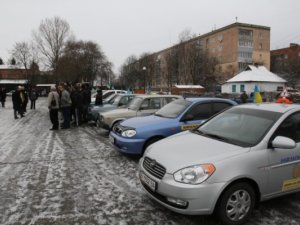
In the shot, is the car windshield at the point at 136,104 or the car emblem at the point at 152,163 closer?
the car emblem at the point at 152,163

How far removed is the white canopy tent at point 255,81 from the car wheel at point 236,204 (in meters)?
44.6

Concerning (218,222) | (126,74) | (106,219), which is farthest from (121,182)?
(126,74)

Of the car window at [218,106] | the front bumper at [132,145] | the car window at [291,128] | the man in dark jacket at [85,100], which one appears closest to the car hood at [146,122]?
the front bumper at [132,145]

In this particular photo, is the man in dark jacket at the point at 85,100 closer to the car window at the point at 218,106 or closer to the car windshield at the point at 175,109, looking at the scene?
the car windshield at the point at 175,109

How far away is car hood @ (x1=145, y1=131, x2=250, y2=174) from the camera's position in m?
3.62

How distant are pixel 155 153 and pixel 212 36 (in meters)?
81.7

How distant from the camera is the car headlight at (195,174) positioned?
3.46 meters

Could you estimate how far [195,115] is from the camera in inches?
287

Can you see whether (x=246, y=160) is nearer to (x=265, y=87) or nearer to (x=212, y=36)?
(x=265, y=87)

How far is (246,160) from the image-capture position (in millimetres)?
3641

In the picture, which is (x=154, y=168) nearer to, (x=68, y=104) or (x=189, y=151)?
(x=189, y=151)

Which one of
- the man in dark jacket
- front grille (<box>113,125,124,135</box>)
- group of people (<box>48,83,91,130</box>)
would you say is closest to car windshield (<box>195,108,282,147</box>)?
front grille (<box>113,125,124,135</box>)

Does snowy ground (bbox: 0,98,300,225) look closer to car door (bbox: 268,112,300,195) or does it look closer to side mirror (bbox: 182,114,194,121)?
car door (bbox: 268,112,300,195)

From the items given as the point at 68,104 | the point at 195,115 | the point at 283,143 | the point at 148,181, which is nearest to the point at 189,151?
the point at 148,181
